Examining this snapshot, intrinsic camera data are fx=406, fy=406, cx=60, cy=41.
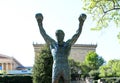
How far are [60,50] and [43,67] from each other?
2432cm

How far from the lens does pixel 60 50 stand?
37.6 ft

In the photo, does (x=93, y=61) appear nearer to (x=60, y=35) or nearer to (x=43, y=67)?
(x=43, y=67)

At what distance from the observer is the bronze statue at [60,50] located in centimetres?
1117

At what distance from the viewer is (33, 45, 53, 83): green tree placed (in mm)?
35156

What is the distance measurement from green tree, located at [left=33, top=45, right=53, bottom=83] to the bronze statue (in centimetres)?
2352

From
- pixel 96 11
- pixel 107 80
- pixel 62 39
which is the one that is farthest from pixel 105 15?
pixel 107 80

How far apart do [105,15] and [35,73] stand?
A: 1486 centimetres

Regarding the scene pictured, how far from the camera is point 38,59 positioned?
36625mm

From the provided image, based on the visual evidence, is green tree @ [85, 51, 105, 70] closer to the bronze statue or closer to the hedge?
the hedge

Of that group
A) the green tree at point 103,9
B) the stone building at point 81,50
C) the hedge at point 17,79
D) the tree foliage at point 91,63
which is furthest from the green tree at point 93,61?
the green tree at point 103,9

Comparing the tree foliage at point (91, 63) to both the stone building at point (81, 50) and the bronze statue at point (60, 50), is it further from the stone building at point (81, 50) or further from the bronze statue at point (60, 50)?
the bronze statue at point (60, 50)

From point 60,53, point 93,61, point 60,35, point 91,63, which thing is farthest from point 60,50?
point 93,61

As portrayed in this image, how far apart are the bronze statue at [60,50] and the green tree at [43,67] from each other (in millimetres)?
23522

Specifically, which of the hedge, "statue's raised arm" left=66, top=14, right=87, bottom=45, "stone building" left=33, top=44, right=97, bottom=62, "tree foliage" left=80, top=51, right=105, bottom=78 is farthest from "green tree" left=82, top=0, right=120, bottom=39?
"stone building" left=33, top=44, right=97, bottom=62
